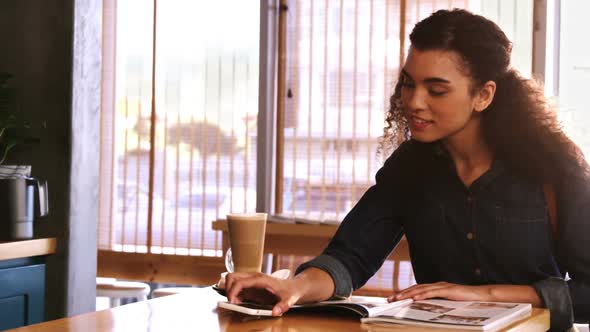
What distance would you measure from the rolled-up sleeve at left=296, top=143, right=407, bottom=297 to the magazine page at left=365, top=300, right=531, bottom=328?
0.31 metres

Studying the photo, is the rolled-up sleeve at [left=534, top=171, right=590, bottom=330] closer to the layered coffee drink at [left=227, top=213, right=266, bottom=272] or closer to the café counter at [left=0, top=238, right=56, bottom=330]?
the layered coffee drink at [left=227, top=213, right=266, bottom=272]

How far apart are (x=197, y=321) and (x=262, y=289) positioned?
0.18 metres

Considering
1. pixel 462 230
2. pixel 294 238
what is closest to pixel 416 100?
pixel 462 230

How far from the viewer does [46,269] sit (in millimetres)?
3020

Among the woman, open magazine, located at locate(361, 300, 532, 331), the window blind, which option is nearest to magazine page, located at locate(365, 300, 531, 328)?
open magazine, located at locate(361, 300, 532, 331)

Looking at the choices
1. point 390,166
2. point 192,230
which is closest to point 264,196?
point 192,230

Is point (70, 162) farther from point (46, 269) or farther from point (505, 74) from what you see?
point (505, 74)

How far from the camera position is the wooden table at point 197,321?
4.39 feet

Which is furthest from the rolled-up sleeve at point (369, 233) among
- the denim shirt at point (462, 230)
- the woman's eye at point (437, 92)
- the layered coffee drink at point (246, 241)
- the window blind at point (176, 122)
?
the window blind at point (176, 122)

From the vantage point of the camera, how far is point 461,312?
143 centimetres


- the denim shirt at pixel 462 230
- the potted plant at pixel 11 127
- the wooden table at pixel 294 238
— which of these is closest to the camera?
the denim shirt at pixel 462 230

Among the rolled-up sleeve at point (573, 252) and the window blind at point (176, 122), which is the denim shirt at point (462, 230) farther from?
the window blind at point (176, 122)

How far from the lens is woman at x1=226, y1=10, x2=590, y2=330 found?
1.81 metres

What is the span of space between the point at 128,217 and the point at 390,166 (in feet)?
10.9
